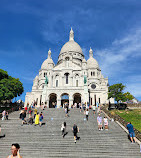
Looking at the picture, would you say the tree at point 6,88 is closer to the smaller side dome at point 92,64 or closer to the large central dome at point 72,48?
the smaller side dome at point 92,64

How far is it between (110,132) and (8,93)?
25.0 m

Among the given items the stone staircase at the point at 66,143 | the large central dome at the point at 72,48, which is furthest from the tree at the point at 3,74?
the large central dome at the point at 72,48

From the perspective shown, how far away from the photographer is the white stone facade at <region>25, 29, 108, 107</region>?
38969 mm

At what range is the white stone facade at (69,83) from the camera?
38969 mm

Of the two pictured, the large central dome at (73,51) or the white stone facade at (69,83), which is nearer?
the white stone facade at (69,83)

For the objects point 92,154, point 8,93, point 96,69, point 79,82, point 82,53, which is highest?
point 82,53

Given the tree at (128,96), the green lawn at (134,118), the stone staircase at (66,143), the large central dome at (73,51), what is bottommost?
the stone staircase at (66,143)

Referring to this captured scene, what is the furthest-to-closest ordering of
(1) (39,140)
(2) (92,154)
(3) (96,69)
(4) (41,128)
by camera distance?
(3) (96,69) < (4) (41,128) < (1) (39,140) < (2) (92,154)

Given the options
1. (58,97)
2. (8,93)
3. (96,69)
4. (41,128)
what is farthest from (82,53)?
(41,128)

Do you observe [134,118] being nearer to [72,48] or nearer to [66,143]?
[66,143]

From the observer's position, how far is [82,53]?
6344 cm

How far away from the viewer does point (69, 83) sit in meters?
44.5

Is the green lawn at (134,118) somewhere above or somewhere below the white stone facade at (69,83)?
below

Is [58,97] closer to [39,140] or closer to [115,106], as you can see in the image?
[115,106]
